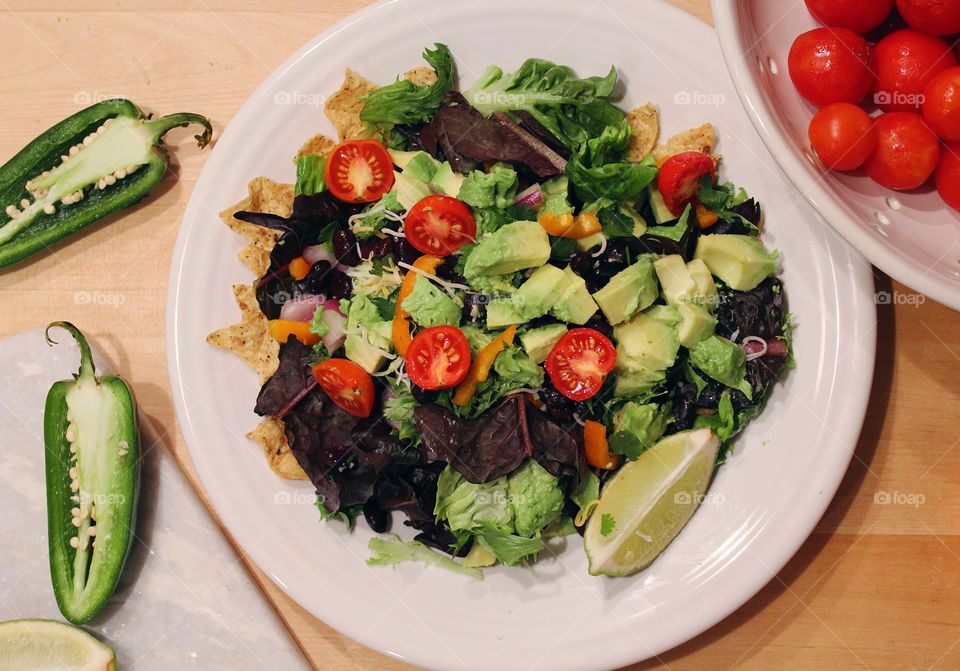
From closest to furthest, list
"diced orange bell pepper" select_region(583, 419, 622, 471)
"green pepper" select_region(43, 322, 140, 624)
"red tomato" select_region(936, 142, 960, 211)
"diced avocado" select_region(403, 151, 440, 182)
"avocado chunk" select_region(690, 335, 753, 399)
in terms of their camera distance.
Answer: "red tomato" select_region(936, 142, 960, 211) < "avocado chunk" select_region(690, 335, 753, 399) < "diced orange bell pepper" select_region(583, 419, 622, 471) < "diced avocado" select_region(403, 151, 440, 182) < "green pepper" select_region(43, 322, 140, 624)

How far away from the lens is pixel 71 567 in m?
2.62

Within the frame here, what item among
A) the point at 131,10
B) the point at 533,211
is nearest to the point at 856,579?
the point at 533,211

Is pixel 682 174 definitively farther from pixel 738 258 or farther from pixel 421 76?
pixel 421 76

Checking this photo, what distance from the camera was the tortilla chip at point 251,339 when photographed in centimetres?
253

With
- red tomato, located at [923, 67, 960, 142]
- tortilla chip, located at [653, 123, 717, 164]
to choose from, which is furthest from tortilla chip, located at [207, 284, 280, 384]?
red tomato, located at [923, 67, 960, 142]

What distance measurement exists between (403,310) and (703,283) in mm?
886

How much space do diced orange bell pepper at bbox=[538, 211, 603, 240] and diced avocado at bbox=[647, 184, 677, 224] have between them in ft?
0.63

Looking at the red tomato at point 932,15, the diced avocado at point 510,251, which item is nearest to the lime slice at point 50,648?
the diced avocado at point 510,251

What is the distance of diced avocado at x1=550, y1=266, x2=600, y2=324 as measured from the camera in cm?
227

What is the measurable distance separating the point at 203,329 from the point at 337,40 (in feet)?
3.40

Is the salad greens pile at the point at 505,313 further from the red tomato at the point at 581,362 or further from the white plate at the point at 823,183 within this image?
the white plate at the point at 823,183

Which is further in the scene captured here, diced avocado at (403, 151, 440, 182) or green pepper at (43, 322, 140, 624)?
green pepper at (43, 322, 140, 624)

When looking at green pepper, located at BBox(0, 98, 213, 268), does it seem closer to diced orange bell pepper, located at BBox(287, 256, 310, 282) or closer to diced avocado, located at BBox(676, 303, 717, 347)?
diced orange bell pepper, located at BBox(287, 256, 310, 282)

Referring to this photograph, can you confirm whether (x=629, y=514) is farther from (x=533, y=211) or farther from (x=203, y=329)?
(x=203, y=329)
